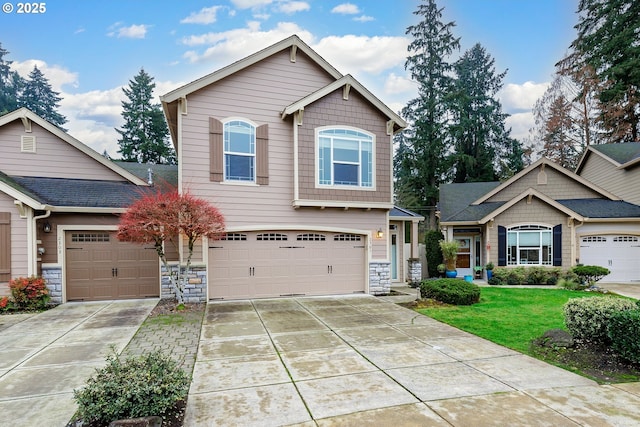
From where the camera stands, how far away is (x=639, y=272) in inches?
556

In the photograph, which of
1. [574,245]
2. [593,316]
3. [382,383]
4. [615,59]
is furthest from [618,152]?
[382,383]

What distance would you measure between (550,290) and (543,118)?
70.1ft

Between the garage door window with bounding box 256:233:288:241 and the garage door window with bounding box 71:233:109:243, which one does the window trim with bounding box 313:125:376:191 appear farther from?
the garage door window with bounding box 71:233:109:243

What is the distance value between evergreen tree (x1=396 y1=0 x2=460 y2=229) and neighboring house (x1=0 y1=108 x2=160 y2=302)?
70.3 ft

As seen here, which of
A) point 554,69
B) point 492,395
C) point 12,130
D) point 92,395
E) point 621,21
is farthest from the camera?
point 554,69

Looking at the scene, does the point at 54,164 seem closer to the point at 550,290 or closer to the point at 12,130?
the point at 12,130

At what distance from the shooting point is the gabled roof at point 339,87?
32.7ft

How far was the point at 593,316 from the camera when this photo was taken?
5398mm

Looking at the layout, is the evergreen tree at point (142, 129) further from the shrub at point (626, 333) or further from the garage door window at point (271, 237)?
the shrub at point (626, 333)

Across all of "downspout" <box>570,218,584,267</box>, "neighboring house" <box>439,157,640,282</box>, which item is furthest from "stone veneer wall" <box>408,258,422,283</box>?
"downspout" <box>570,218,584,267</box>

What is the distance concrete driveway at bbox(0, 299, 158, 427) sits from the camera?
373cm

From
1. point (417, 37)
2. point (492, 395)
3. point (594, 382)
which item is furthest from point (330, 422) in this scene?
point (417, 37)

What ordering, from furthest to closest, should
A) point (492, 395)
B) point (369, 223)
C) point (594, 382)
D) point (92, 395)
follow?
1. point (369, 223)
2. point (594, 382)
3. point (492, 395)
4. point (92, 395)

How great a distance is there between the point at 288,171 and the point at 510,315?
703 centimetres
